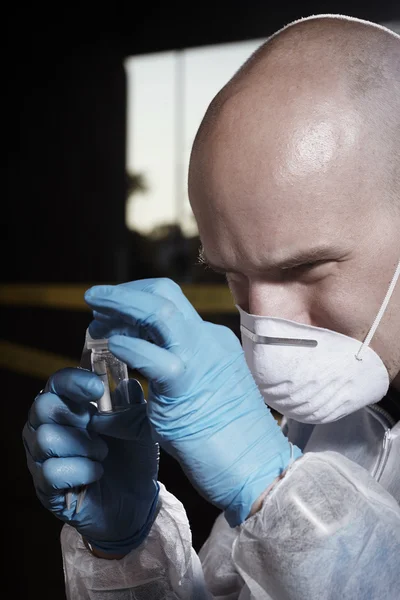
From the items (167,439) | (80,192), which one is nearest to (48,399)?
(167,439)

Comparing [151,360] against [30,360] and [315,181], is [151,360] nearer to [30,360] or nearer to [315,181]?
[315,181]

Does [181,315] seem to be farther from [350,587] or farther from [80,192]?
[80,192]

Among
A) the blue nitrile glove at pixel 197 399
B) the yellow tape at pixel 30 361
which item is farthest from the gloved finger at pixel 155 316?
the yellow tape at pixel 30 361

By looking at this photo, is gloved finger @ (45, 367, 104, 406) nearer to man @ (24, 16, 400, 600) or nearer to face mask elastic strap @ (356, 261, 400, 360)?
man @ (24, 16, 400, 600)

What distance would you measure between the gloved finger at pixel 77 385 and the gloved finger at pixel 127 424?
4cm

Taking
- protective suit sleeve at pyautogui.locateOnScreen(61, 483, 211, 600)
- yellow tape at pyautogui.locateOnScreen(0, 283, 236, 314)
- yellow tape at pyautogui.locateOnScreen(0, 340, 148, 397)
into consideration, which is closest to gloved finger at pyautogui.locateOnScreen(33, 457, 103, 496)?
protective suit sleeve at pyautogui.locateOnScreen(61, 483, 211, 600)

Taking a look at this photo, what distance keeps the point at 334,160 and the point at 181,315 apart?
36 centimetres

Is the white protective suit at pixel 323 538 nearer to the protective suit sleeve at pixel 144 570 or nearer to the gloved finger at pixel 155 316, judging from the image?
the gloved finger at pixel 155 316

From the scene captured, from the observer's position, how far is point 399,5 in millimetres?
3713

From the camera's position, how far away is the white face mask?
111 cm

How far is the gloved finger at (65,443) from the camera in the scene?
1050 millimetres

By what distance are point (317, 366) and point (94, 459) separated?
39 cm

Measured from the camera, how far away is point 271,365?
1.13 metres

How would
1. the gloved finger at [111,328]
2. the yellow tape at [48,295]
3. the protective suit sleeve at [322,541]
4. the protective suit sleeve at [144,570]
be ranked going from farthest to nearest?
the yellow tape at [48,295]
the protective suit sleeve at [144,570]
the gloved finger at [111,328]
the protective suit sleeve at [322,541]
